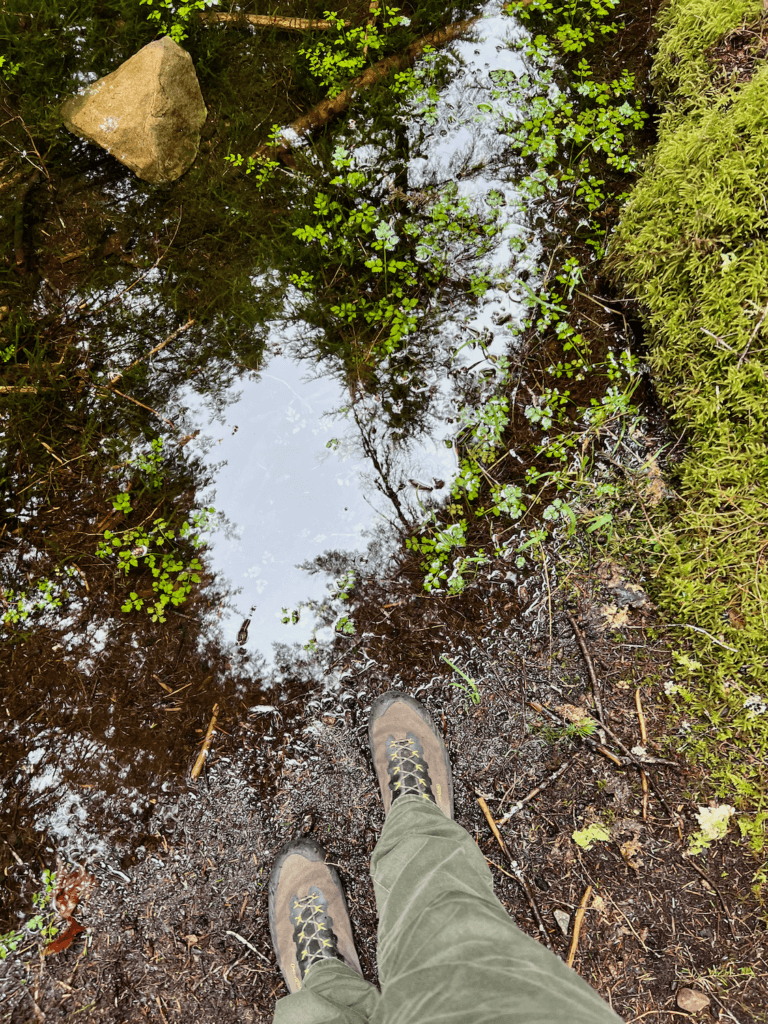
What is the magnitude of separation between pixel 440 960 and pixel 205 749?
1.61 meters

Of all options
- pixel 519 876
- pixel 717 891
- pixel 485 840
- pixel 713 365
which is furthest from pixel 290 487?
pixel 717 891

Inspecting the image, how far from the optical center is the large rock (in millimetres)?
2742

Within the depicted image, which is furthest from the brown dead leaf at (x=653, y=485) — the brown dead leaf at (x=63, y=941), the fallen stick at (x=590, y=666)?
the brown dead leaf at (x=63, y=941)

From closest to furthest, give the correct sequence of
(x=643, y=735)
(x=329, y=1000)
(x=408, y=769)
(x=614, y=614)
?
(x=329, y=1000) → (x=408, y=769) → (x=643, y=735) → (x=614, y=614)

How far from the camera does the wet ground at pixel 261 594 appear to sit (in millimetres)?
2479

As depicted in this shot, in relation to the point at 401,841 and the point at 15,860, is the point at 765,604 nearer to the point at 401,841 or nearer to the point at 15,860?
the point at 401,841

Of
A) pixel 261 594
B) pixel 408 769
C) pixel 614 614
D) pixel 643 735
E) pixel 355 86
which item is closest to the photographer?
pixel 408 769

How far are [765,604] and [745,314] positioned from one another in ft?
4.45

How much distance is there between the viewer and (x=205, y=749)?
2666mm

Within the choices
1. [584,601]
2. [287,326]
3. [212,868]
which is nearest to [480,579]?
[584,601]

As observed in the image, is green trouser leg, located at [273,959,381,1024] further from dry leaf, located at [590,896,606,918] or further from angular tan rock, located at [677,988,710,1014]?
angular tan rock, located at [677,988,710,1014]

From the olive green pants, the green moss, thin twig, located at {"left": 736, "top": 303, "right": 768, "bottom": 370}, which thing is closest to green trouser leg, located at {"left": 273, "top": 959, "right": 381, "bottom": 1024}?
the olive green pants

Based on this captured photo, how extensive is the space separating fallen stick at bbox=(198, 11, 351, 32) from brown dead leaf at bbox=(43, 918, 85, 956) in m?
5.15

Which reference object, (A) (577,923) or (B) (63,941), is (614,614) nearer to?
(A) (577,923)
